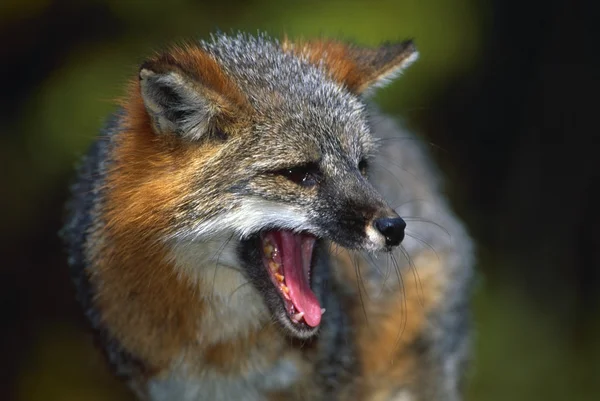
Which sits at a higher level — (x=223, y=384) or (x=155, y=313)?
(x=155, y=313)

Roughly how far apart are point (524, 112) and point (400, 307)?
400 cm

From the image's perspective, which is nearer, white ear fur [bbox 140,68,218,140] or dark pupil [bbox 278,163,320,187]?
white ear fur [bbox 140,68,218,140]

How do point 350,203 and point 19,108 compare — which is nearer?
point 350,203

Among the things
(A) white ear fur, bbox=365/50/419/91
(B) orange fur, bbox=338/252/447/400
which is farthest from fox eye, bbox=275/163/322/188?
(B) orange fur, bbox=338/252/447/400

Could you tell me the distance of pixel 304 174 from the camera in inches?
156

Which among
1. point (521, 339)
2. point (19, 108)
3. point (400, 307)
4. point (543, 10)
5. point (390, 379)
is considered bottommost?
point (521, 339)

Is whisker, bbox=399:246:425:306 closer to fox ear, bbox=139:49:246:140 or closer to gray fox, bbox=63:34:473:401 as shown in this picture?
gray fox, bbox=63:34:473:401

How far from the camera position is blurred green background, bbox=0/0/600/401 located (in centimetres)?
693

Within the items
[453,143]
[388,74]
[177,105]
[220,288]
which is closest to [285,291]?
[220,288]

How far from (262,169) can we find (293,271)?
1.83ft

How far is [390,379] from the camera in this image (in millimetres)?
5527

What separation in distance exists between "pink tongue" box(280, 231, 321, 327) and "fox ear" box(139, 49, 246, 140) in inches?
23.0

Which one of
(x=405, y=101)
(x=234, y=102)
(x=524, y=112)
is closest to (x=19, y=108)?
(x=405, y=101)

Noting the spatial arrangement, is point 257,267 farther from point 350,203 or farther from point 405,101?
point 405,101
